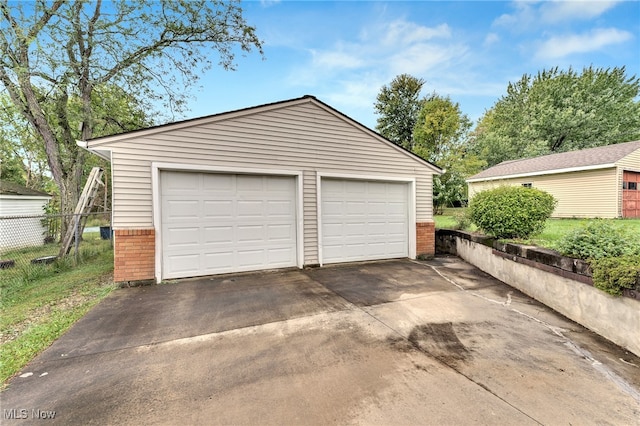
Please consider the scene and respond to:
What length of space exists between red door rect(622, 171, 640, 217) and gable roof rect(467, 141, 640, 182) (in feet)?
3.48

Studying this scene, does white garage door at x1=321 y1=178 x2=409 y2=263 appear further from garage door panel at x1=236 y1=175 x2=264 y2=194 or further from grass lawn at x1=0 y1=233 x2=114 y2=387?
grass lawn at x1=0 y1=233 x2=114 y2=387

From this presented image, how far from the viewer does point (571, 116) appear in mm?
21438

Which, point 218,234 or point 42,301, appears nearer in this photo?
point 42,301

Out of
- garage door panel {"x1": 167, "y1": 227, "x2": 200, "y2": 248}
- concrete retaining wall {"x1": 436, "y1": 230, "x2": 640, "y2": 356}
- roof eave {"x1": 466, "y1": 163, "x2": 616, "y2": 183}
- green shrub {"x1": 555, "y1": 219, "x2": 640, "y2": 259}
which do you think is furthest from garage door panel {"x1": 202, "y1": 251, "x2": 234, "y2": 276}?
roof eave {"x1": 466, "y1": 163, "x2": 616, "y2": 183}

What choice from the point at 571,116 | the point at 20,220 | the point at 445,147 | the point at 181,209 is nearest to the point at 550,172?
the point at 445,147

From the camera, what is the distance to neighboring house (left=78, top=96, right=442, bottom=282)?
204 inches

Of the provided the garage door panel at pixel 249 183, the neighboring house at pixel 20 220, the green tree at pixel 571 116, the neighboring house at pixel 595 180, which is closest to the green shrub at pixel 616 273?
the garage door panel at pixel 249 183

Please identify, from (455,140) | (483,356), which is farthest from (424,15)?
(455,140)

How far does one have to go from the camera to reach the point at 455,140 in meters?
20.3

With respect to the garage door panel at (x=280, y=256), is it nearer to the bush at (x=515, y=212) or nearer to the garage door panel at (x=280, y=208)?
the garage door panel at (x=280, y=208)

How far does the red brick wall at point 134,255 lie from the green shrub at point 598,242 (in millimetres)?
7073

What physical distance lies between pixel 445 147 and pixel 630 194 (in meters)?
10.1

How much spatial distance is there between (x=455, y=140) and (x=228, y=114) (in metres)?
19.2

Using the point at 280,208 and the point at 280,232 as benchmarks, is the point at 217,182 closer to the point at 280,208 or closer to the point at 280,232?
the point at 280,208
